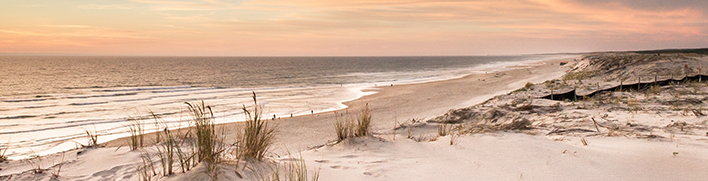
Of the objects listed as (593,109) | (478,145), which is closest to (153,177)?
(478,145)

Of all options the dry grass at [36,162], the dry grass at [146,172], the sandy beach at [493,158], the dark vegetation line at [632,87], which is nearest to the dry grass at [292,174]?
the sandy beach at [493,158]

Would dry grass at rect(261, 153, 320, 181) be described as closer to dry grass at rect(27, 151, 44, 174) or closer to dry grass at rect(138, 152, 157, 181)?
dry grass at rect(138, 152, 157, 181)

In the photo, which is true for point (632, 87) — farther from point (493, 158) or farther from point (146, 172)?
point (146, 172)

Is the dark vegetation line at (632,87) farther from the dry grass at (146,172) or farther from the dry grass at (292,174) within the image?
the dry grass at (146,172)

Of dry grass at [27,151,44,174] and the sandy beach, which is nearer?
the sandy beach

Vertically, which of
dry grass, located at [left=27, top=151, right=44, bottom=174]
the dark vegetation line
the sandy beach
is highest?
the dark vegetation line

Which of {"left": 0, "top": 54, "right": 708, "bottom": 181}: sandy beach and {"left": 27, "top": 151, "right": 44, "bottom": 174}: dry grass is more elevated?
{"left": 0, "top": 54, "right": 708, "bottom": 181}: sandy beach

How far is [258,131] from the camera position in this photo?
3.43m

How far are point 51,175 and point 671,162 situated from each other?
629cm

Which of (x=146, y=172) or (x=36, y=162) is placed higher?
(x=146, y=172)

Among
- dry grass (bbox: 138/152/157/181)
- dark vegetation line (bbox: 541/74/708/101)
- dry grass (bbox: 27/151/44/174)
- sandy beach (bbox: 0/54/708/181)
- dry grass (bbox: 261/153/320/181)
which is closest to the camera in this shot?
dry grass (bbox: 261/153/320/181)

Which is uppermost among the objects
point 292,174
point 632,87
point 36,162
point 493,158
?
point 632,87

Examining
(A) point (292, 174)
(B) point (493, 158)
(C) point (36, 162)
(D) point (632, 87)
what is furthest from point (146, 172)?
(D) point (632, 87)

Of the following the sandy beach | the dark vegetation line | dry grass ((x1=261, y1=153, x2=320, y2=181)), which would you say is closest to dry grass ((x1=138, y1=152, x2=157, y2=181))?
the sandy beach
